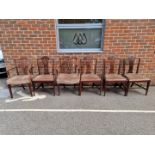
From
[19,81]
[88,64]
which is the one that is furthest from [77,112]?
[19,81]

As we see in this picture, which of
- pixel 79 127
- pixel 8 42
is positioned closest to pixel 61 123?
pixel 79 127

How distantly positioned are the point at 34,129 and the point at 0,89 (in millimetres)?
1896

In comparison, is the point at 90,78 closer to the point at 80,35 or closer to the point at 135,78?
the point at 135,78

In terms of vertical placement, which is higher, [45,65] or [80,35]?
[80,35]

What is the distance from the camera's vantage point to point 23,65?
356cm

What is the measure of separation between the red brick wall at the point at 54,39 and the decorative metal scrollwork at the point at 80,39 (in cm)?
44

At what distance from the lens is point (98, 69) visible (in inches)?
145

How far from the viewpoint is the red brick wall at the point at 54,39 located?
10.8ft

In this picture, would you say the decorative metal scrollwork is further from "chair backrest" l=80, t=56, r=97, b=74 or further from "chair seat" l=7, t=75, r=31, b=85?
"chair seat" l=7, t=75, r=31, b=85

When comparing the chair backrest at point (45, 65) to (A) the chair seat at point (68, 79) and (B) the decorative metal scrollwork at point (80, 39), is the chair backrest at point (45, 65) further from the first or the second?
(B) the decorative metal scrollwork at point (80, 39)

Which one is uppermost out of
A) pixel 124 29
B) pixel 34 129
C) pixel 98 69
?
pixel 124 29

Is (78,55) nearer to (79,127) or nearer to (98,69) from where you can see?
(98,69)

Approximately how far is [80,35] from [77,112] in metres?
1.79

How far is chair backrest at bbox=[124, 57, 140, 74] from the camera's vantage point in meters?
3.49
